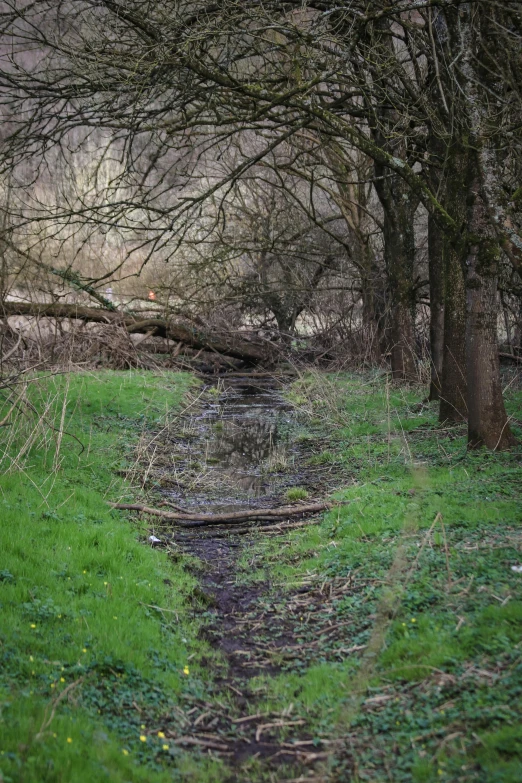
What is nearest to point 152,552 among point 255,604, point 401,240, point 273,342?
point 255,604

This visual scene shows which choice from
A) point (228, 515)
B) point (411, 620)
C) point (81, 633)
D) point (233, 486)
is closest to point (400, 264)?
point (233, 486)

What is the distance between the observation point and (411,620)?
5.33m

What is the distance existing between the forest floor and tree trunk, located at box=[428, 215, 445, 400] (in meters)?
3.52

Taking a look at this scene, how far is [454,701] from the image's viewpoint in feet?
14.0

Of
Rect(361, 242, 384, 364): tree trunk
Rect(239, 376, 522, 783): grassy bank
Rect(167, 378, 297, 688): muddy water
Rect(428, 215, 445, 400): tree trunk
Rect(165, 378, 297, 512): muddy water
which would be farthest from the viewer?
Rect(361, 242, 384, 364): tree trunk

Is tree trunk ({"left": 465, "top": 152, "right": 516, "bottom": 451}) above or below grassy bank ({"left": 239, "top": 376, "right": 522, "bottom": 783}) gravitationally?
above

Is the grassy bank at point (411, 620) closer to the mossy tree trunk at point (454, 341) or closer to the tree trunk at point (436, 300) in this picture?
the mossy tree trunk at point (454, 341)

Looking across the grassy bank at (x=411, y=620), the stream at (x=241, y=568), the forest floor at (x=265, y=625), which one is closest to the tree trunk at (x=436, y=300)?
the stream at (x=241, y=568)

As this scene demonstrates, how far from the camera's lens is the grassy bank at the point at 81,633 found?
153 inches

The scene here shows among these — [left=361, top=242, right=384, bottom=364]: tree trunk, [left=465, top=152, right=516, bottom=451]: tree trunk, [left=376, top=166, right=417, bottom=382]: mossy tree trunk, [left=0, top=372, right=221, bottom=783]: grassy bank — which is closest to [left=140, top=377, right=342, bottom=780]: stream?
[left=0, top=372, right=221, bottom=783]: grassy bank

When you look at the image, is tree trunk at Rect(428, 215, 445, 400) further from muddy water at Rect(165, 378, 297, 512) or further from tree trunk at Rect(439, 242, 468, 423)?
muddy water at Rect(165, 378, 297, 512)

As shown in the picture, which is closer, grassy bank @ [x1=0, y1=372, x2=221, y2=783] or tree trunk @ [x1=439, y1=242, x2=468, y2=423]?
grassy bank @ [x1=0, y1=372, x2=221, y2=783]

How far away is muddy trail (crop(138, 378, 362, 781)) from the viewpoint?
4477mm

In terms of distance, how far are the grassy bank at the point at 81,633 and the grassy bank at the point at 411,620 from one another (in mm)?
847
